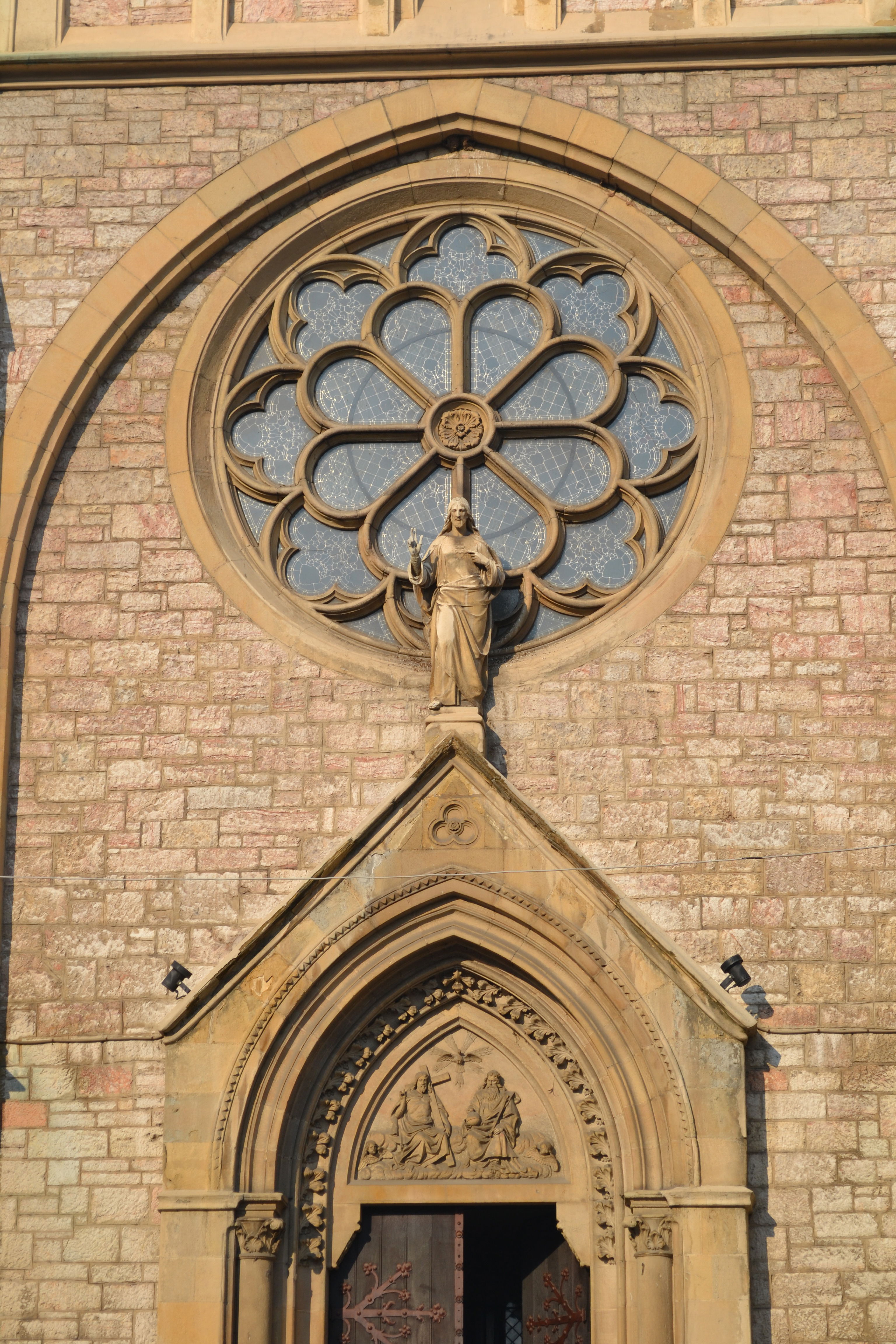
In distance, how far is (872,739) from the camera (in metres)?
12.5

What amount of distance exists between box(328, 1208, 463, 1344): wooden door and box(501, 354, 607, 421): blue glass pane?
522 cm

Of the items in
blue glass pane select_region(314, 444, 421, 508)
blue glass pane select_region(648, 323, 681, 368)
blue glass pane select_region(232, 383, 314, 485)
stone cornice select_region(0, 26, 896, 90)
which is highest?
stone cornice select_region(0, 26, 896, 90)

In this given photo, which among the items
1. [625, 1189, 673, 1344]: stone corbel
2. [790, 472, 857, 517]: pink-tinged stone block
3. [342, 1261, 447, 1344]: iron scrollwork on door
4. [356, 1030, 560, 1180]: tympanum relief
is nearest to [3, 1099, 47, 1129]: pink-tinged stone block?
[356, 1030, 560, 1180]: tympanum relief

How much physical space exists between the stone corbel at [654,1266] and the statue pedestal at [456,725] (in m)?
2.83

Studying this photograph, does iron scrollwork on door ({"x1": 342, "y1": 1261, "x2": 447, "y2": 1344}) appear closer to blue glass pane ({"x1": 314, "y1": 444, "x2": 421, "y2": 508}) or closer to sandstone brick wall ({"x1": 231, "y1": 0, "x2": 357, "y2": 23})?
blue glass pane ({"x1": 314, "y1": 444, "x2": 421, "y2": 508})

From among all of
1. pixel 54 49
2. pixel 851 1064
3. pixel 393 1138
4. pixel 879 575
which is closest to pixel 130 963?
pixel 393 1138

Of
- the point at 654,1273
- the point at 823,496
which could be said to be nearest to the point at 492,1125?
the point at 654,1273

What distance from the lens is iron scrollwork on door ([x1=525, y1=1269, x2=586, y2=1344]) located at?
38.9 ft

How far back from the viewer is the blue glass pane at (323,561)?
43.9 feet

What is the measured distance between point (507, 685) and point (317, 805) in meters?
1.42

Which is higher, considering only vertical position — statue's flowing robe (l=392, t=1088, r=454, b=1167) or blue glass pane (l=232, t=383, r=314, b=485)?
blue glass pane (l=232, t=383, r=314, b=485)

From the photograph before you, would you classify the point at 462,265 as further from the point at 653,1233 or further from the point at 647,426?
the point at 653,1233

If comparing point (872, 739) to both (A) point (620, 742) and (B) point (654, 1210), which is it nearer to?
(A) point (620, 742)

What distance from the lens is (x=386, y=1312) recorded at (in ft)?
38.9
